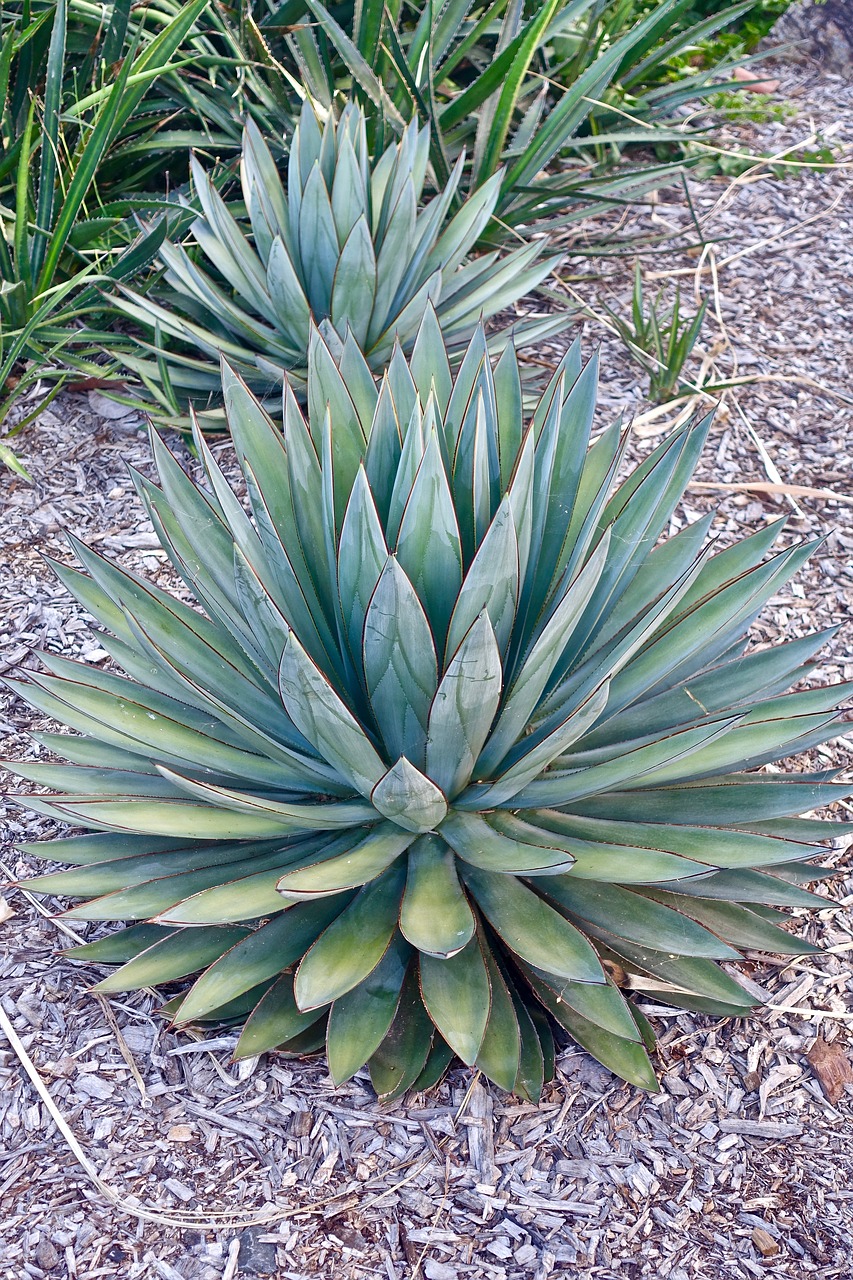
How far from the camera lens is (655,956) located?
194cm

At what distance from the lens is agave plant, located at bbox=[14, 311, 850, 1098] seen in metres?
1.73

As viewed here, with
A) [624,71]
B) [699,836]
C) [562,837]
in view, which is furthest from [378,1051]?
[624,71]

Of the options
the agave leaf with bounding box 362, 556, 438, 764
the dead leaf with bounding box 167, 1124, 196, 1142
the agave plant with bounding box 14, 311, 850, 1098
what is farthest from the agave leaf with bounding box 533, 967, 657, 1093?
the dead leaf with bounding box 167, 1124, 196, 1142

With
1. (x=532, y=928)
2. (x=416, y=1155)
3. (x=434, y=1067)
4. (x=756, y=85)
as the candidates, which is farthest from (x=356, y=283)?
(x=756, y=85)

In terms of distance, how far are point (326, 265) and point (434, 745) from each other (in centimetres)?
186

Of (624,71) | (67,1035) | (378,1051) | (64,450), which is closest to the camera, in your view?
(378,1051)

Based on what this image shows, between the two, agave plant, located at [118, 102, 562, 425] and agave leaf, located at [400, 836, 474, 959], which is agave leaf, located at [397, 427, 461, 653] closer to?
agave leaf, located at [400, 836, 474, 959]

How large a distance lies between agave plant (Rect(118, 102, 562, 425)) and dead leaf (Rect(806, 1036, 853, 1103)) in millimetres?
2053

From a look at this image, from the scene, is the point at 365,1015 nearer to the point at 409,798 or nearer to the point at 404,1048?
the point at 404,1048

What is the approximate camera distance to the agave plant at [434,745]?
68.0 inches

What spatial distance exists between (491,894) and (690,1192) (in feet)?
1.93

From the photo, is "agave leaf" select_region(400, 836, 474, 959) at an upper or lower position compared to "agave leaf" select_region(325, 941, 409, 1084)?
upper

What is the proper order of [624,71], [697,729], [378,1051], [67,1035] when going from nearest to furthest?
[697,729] < [378,1051] < [67,1035] < [624,71]

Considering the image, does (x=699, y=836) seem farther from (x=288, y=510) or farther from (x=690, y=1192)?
(x=288, y=510)
